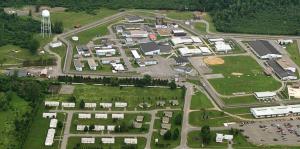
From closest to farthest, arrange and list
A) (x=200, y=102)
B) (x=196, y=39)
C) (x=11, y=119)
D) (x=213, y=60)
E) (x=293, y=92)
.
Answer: (x=11, y=119), (x=200, y=102), (x=293, y=92), (x=213, y=60), (x=196, y=39)

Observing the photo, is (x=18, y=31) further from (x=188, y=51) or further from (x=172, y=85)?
(x=172, y=85)

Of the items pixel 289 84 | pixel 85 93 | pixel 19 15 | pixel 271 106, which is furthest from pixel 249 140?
pixel 19 15

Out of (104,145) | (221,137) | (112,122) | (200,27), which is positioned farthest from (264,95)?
(200,27)

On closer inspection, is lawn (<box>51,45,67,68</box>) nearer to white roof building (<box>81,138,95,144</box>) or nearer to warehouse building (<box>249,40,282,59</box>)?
white roof building (<box>81,138,95,144</box>)

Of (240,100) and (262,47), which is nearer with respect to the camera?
(240,100)

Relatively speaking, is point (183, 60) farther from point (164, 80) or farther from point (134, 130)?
point (134, 130)
